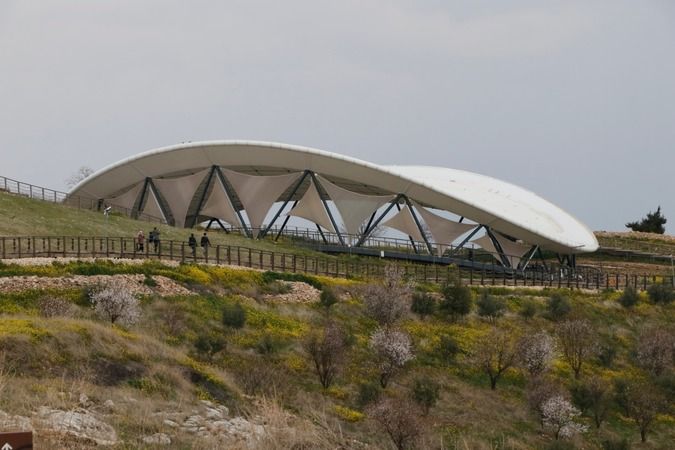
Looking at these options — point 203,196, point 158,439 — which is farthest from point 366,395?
point 203,196

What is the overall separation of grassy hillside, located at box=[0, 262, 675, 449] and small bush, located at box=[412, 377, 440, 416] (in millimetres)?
138

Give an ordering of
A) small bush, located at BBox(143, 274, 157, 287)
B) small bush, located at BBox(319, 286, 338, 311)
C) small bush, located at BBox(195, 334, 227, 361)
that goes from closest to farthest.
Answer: small bush, located at BBox(195, 334, 227, 361), small bush, located at BBox(143, 274, 157, 287), small bush, located at BBox(319, 286, 338, 311)

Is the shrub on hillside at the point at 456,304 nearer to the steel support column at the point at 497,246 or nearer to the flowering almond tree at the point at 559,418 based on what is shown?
the flowering almond tree at the point at 559,418

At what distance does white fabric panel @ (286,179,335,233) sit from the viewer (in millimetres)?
68750

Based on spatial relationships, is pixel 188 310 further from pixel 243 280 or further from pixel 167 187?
pixel 167 187

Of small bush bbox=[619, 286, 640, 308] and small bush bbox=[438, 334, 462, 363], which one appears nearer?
small bush bbox=[438, 334, 462, 363]

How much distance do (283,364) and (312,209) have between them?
36947 millimetres

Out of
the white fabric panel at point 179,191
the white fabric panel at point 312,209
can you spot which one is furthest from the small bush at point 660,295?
the white fabric panel at point 179,191

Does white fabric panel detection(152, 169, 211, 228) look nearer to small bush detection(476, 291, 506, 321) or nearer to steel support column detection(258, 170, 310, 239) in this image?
steel support column detection(258, 170, 310, 239)

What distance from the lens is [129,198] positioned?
75.4 metres

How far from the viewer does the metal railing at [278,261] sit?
43.6 m

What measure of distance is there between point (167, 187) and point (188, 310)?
120 feet

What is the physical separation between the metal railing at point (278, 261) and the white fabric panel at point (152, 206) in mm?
17197

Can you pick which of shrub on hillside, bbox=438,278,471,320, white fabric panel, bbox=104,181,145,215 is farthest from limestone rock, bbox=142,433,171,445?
white fabric panel, bbox=104,181,145,215
